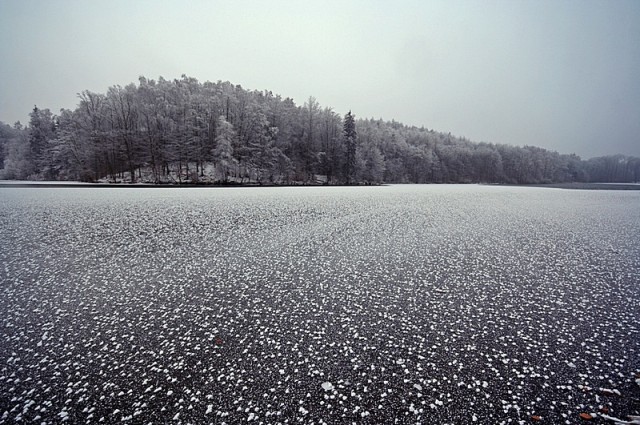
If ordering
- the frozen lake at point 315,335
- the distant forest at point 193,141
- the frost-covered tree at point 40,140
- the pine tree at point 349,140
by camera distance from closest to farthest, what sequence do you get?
the frozen lake at point 315,335, the distant forest at point 193,141, the frost-covered tree at point 40,140, the pine tree at point 349,140

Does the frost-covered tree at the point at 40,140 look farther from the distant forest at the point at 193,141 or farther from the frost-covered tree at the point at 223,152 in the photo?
the frost-covered tree at the point at 223,152

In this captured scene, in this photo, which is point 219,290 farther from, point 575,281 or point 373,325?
point 575,281

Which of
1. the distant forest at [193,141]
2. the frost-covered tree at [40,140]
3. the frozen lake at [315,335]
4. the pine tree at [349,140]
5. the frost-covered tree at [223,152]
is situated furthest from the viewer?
the pine tree at [349,140]

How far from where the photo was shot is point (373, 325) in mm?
3971

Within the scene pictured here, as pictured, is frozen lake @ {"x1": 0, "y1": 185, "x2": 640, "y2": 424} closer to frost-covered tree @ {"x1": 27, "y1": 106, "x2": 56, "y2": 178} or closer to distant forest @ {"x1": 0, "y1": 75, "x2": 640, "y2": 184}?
distant forest @ {"x1": 0, "y1": 75, "x2": 640, "y2": 184}

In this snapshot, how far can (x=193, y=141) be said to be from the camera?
54812mm

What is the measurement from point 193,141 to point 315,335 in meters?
59.4

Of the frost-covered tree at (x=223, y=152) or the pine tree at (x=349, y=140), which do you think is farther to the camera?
the pine tree at (x=349, y=140)

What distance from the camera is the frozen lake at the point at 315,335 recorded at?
2547mm

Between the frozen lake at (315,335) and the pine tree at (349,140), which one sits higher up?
the pine tree at (349,140)

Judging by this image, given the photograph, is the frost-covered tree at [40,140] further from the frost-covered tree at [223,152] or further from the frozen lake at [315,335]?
the frozen lake at [315,335]

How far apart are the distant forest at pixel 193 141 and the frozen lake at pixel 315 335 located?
4901 centimetres

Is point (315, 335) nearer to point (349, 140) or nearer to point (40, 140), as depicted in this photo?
point (349, 140)

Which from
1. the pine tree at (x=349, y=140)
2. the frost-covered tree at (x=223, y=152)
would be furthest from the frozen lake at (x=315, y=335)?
the pine tree at (x=349, y=140)
